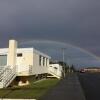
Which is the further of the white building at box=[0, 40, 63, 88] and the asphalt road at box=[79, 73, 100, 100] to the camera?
the white building at box=[0, 40, 63, 88]

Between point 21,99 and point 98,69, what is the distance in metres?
144

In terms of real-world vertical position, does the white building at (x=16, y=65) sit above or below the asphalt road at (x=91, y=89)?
above

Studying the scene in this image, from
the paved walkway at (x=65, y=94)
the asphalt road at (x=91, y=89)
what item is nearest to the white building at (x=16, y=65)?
the paved walkway at (x=65, y=94)

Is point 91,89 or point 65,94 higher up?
point 65,94

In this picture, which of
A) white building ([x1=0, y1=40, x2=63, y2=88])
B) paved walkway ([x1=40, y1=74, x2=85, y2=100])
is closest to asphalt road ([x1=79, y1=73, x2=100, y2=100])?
paved walkway ([x1=40, y1=74, x2=85, y2=100])

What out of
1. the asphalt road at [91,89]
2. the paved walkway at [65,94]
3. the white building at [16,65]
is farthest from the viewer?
the white building at [16,65]

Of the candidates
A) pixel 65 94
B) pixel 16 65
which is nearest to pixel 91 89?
pixel 65 94

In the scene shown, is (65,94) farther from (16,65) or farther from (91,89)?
(16,65)

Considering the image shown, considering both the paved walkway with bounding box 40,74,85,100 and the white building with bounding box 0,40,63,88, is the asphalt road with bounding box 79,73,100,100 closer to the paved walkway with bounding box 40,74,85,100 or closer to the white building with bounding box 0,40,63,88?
the paved walkway with bounding box 40,74,85,100

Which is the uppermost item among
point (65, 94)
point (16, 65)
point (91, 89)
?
point (16, 65)

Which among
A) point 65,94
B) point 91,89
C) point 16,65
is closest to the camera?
point 65,94

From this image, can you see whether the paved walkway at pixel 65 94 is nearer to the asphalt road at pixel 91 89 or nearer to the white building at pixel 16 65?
the asphalt road at pixel 91 89

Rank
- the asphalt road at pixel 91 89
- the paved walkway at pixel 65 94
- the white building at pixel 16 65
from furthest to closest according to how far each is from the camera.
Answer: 1. the white building at pixel 16 65
2. the asphalt road at pixel 91 89
3. the paved walkway at pixel 65 94

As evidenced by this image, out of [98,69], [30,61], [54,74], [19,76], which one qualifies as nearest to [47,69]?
[54,74]
